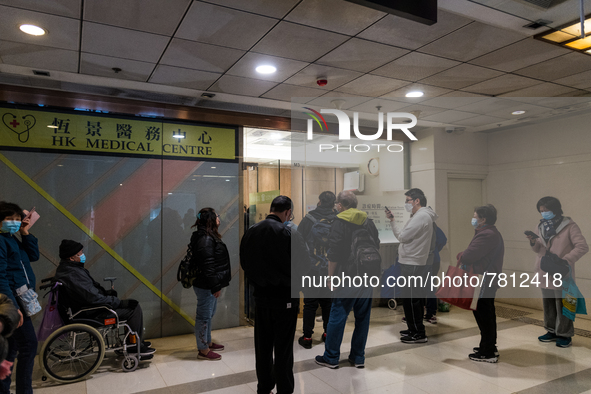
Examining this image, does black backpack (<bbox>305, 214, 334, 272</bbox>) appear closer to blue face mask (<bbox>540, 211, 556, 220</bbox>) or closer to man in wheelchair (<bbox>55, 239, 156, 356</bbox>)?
blue face mask (<bbox>540, 211, 556, 220</bbox>)

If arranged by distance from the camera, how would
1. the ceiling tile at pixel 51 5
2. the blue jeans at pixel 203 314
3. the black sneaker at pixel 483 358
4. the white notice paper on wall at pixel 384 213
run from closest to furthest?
the ceiling tile at pixel 51 5 → the white notice paper on wall at pixel 384 213 → the black sneaker at pixel 483 358 → the blue jeans at pixel 203 314

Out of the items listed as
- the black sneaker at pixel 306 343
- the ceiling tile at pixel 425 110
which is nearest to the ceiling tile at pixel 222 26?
the ceiling tile at pixel 425 110

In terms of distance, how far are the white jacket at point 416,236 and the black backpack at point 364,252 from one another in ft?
0.63

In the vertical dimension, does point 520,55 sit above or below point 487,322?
above

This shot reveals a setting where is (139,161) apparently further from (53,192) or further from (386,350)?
(386,350)

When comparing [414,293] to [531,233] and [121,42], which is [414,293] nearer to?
[531,233]

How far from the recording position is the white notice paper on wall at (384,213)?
2.94m

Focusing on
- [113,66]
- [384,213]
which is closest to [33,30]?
[113,66]

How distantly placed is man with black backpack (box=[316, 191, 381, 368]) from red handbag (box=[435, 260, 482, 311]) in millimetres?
580

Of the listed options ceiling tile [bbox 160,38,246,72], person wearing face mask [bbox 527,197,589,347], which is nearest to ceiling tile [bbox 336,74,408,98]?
ceiling tile [bbox 160,38,246,72]

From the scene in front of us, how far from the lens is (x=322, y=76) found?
399 centimetres

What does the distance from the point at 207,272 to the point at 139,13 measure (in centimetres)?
224

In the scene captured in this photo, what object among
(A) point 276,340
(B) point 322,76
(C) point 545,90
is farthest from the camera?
(C) point 545,90

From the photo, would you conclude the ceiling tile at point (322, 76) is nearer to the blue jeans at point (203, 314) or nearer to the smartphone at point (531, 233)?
the smartphone at point (531, 233)
